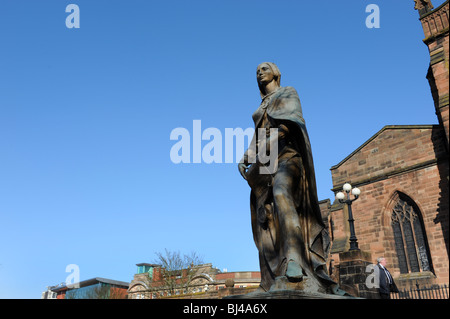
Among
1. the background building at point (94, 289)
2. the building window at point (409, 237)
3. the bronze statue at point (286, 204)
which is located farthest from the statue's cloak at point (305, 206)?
the background building at point (94, 289)

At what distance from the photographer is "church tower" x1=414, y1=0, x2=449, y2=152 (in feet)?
62.0

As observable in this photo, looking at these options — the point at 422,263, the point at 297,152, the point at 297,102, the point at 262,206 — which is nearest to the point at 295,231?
the point at 262,206

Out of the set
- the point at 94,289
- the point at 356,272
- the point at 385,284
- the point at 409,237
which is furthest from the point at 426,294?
the point at 94,289

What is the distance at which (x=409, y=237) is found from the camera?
19.4 meters

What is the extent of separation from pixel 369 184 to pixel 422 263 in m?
5.25

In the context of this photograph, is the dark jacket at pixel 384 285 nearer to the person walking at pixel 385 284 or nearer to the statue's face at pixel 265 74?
the person walking at pixel 385 284

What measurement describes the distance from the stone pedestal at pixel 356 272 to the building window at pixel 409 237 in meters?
6.60

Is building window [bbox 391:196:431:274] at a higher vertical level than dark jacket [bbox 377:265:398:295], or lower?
higher

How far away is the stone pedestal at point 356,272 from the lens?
12664 mm

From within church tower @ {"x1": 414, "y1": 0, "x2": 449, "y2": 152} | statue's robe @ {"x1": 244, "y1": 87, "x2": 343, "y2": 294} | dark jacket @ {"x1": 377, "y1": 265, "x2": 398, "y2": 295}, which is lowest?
dark jacket @ {"x1": 377, "y1": 265, "x2": 398, "y2": 295}

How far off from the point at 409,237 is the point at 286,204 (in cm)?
1899

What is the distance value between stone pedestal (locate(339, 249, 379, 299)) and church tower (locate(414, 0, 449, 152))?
30.1ft

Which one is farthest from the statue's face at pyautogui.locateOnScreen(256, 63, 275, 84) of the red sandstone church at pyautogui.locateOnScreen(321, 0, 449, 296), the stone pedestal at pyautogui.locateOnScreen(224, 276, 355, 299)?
the red sandstone church at pyautogui.locateOnScreen(321, 0, 449, 296)

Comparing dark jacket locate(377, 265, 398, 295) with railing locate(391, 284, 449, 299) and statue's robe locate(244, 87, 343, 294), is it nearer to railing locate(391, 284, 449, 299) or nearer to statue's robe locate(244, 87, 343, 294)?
railing locate(391, 284, 449, 299)
